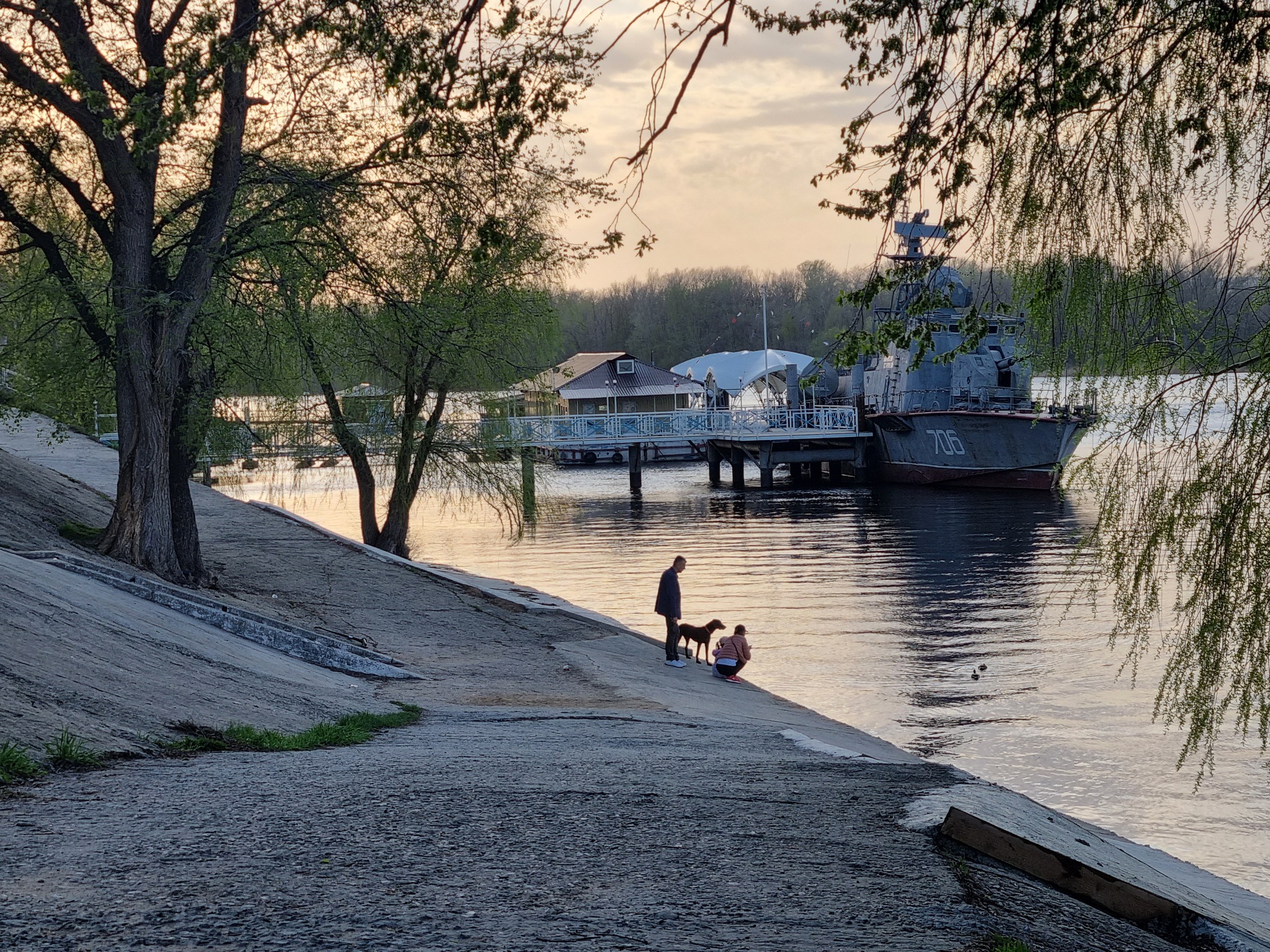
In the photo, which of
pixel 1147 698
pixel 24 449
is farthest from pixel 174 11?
pixel 24 449

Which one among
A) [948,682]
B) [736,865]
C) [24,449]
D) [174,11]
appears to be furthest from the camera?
[24,449]

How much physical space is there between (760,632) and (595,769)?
16.6m

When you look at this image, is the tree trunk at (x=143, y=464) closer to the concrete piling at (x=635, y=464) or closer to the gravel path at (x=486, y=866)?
the gravel path at (x=486, y=866)

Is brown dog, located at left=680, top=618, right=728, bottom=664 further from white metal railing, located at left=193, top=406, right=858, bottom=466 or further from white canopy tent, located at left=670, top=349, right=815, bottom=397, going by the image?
white canopy tent, located at left=670, top=349, right=815, bottom=397

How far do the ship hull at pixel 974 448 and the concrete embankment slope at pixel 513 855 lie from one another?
1807 inches

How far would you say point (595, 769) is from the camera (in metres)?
8.16

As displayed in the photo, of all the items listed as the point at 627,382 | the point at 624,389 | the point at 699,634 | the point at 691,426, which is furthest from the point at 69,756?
the point at 627,382

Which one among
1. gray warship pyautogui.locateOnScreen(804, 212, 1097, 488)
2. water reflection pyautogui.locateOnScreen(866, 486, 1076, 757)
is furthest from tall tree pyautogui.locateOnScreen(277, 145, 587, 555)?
gray warship pyautogui.locateOnScreen(804, 212, 1097, 488)

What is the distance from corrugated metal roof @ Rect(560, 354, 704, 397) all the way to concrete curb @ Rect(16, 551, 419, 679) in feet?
242

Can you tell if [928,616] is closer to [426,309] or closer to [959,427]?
[426,309]

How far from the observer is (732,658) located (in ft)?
59.8

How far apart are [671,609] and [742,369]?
88423mm

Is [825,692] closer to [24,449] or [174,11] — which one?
[174,11]

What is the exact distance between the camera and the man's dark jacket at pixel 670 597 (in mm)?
18391
